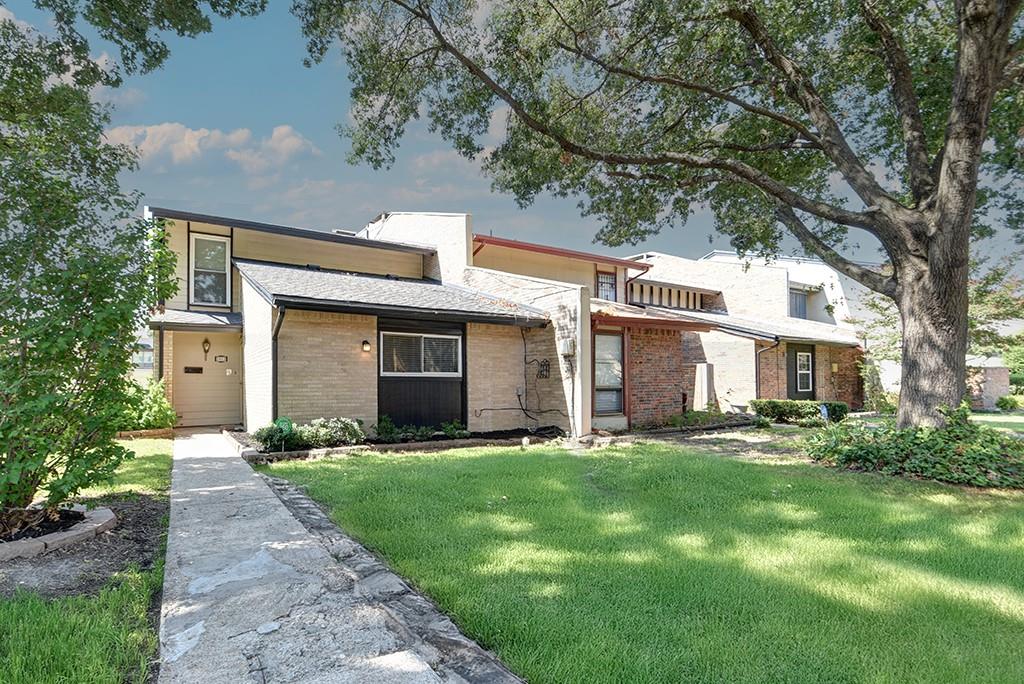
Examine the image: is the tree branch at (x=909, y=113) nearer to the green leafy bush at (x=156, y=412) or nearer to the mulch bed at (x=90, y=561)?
the mulch bed at (x=90, y=561)

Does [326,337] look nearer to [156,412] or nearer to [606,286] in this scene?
[156,412]

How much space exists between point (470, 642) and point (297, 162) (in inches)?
1161

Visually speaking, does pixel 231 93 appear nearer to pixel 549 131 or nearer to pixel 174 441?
pixel 174 441

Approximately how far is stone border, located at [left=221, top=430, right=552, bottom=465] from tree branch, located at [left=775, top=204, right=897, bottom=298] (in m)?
6.64

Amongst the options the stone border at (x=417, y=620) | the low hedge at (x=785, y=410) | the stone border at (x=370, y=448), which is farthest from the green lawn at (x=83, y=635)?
the low hedge at (x=785, y=410)

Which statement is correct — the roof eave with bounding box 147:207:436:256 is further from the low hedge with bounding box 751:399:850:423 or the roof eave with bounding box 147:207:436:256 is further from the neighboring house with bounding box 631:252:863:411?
the low hedge with bounding box 751:399:850:423

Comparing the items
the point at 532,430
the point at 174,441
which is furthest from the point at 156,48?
the point at 532,430

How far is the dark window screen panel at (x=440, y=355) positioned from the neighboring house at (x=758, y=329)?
7.72 meters

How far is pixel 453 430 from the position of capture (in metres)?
11.0

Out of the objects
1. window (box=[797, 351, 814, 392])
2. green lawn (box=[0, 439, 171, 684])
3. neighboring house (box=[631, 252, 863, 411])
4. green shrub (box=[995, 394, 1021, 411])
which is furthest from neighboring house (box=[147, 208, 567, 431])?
green shrub (box=[995, 394, 1021, 411])

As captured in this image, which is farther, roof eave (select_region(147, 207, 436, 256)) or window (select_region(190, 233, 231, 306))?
window (select_region(190, 233, 231, 306))

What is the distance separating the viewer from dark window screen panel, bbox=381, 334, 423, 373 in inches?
429

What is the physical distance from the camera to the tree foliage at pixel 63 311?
13.7 feet

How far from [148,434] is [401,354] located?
603cm
